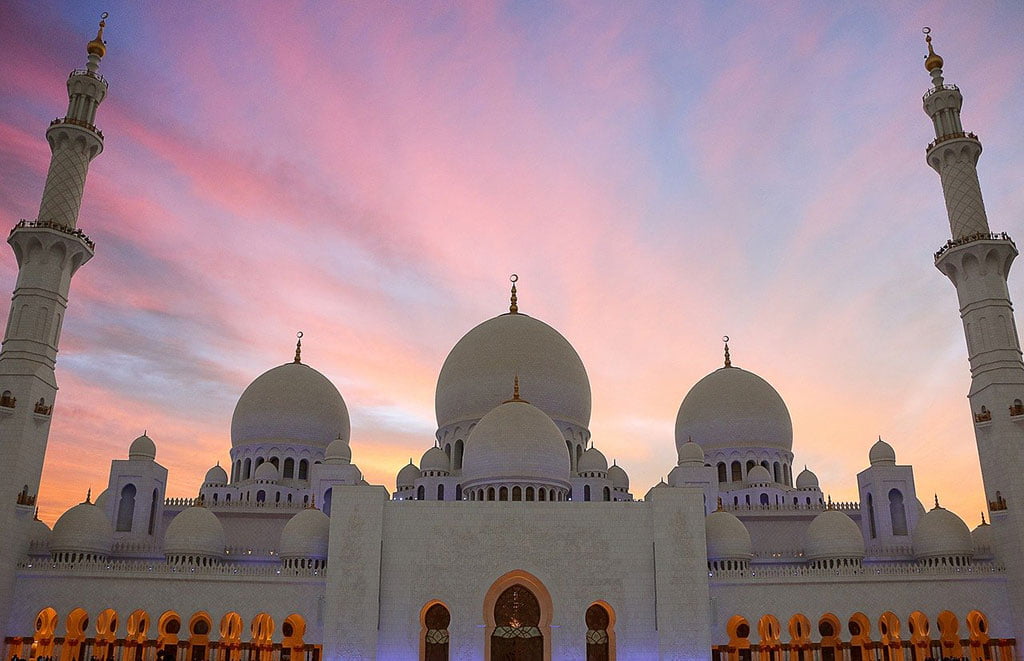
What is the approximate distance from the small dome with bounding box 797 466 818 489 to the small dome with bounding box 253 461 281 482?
21131 millimetres

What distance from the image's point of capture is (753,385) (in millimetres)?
32750

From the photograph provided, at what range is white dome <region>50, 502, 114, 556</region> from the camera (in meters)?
22.8

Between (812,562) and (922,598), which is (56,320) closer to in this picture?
(812,562)

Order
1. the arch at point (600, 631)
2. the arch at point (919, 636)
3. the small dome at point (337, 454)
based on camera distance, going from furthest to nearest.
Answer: the small dome at point (337, 454), the arch at point (919, 636), the arch at point (600, 631)

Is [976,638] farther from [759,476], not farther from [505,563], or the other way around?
[505,563]

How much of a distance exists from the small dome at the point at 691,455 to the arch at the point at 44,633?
21.5 metres

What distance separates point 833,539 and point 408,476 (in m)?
14.8

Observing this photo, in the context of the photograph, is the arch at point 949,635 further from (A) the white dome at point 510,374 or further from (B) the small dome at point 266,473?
(B) the small dome at point 266,473

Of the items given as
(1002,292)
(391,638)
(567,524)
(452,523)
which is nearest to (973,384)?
(1002,292)

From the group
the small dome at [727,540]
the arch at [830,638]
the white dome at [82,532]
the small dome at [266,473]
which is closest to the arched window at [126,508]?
the white dome at [82,532]

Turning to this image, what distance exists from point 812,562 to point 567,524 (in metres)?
8.77

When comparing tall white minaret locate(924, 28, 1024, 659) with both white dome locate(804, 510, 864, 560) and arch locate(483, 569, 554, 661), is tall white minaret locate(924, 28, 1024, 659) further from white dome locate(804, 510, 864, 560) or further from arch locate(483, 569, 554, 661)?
arch locate(483, 569, 554, 661)

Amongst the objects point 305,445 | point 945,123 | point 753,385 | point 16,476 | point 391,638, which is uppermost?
point 945,123

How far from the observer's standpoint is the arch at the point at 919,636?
2227cm
